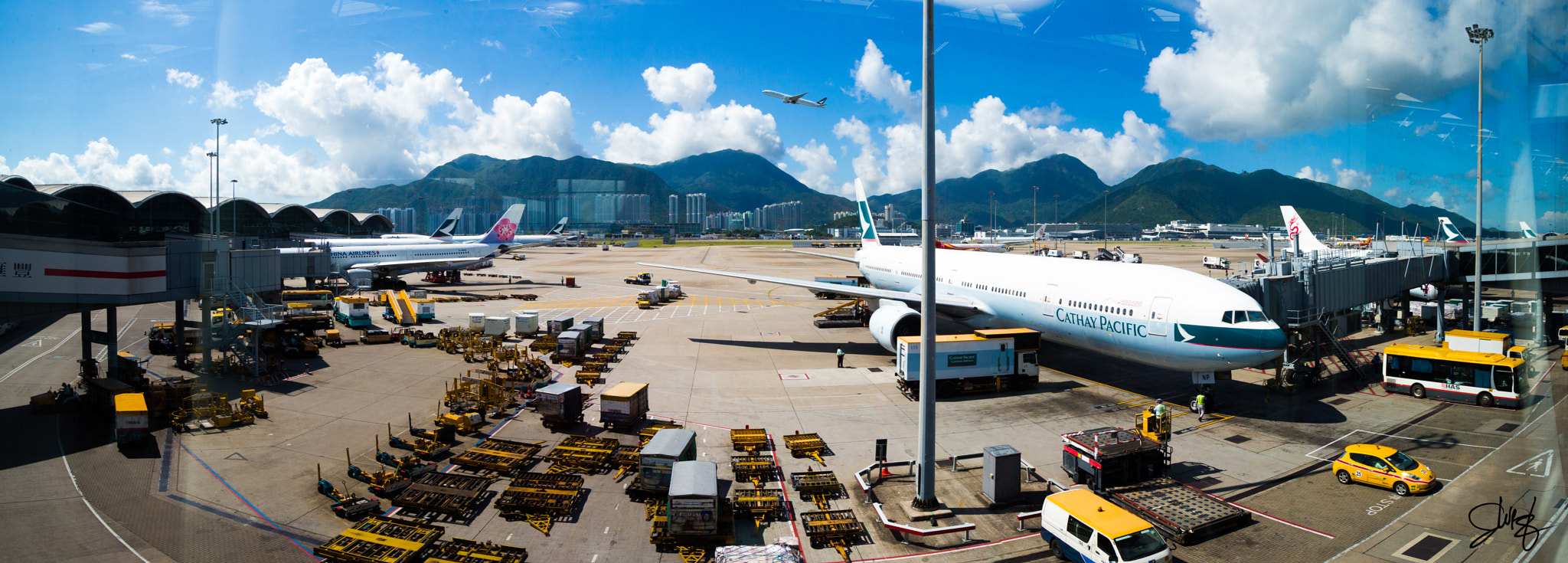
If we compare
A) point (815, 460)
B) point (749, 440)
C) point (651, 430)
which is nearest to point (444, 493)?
point (651, 430)

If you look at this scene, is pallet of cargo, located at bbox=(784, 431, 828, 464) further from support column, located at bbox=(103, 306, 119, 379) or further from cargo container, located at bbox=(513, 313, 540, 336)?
support column, located at bbox=(103, 306, 119, 379)

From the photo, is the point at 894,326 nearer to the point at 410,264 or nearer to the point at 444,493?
the point at 444,493

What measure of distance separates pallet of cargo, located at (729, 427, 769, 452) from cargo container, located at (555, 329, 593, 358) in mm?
14519

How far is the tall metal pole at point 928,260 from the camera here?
43.5ft

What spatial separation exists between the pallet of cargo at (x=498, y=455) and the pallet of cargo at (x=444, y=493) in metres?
0.81

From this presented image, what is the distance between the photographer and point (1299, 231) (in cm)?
4919

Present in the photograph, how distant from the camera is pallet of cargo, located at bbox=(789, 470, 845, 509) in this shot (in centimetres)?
1533

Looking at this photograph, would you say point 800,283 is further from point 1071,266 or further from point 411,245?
point 411,245

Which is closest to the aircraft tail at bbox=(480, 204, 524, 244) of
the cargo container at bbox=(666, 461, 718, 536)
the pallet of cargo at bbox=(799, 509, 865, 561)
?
the cargo container at bbox=(666, 461, 718, 536)

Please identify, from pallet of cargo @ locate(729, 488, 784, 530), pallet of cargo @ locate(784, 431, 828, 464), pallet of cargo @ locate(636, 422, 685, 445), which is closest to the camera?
pallet of cargo @ locate(729, 488, 784, 530)

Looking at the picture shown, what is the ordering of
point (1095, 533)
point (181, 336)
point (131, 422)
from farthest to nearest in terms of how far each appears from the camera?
point (181, 336) → point (131, 422) → point (1095, 533)

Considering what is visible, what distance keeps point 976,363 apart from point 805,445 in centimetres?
966

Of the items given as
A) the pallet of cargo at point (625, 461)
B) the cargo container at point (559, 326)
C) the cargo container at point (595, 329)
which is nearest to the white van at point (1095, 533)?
the pallet of cargo at point (625, 461)

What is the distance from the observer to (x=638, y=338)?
3769 centimetres
